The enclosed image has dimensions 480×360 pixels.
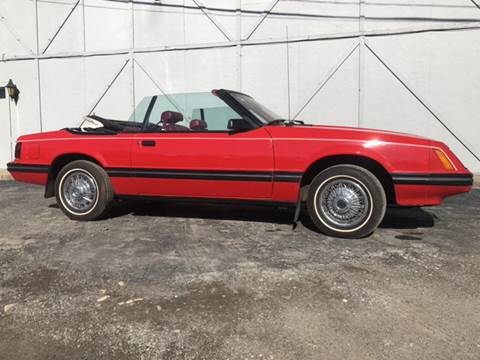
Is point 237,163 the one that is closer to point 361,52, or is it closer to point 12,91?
point 361,52

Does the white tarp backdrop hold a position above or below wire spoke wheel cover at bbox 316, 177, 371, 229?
above

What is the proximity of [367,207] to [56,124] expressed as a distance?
27.8 ft

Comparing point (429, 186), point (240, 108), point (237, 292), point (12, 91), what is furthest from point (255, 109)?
point (12, 91)

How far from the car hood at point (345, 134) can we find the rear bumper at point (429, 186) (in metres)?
0.31

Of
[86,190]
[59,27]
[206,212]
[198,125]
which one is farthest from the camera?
[59,27]

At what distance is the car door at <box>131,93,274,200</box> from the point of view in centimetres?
374

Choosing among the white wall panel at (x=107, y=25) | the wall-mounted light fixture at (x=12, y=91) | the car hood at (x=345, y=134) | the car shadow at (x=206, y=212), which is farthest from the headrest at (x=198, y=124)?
the wall-mounted light fixture at (x=12, y=91)

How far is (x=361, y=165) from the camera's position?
365 centimetres

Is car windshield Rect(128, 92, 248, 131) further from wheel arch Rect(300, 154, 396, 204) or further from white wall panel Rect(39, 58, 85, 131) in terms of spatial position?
white wall panel Rect(39, 58, 85, 131)

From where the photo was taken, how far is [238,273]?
2.73 metres

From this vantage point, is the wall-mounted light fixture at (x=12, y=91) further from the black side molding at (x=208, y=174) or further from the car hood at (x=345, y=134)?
the car hood at (x=345, y=134)

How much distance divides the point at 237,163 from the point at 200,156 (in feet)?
1.30

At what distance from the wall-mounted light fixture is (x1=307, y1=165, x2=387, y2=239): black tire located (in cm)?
899

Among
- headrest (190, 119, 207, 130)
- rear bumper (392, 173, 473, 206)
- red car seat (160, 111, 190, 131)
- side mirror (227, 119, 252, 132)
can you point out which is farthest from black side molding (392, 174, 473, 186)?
red car seat (160, 111, 190, 131)
